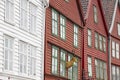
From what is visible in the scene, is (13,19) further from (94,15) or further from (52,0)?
(94,15)

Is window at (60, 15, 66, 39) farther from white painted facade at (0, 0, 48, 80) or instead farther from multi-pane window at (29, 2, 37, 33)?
multi-pane window at (29, 2, 37, 33)

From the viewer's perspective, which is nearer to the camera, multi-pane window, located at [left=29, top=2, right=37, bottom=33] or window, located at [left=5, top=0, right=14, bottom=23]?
window, located at [left=5, top=0, right=14, bottom=23]

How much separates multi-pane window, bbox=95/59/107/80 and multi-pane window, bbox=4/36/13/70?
19.4m

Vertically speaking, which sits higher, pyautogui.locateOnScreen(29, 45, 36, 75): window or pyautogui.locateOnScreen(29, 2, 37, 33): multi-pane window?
pyautogui.locateOnScreen(29, 2, 37, 33): multi-pane window

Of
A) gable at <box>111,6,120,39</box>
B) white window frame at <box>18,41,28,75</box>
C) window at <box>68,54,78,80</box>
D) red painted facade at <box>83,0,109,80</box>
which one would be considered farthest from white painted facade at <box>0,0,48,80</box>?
gable at <box>111,6,120,39</box>

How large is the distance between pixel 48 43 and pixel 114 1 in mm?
21128

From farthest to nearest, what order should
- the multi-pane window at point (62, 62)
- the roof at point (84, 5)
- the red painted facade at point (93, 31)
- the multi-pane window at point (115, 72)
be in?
1. the multi-pane window at point (115, 72)
2. the roof at point (84, 5)
3. the red painted facade at point (93, 31)
4. the multi-pane window at point (62, 62)

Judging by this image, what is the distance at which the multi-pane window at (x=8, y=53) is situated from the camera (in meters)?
24.3

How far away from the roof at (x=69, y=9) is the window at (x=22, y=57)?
5847 mm

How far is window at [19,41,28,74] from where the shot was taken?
1034 inches

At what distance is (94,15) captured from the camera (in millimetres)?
43656

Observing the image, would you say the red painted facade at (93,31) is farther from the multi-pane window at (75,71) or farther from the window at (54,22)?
the window at (54,22)

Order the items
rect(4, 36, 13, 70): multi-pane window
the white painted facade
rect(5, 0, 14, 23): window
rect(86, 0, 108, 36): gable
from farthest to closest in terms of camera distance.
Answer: rect(86, 0, 108, 36): gable, rect(5, 0, 14, 23): window, rect(4, 36, 13, 70): multi-pane window, the white painted facade

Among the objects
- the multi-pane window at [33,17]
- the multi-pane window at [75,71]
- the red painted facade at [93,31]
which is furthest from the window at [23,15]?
the red painted facade at [93,31]
